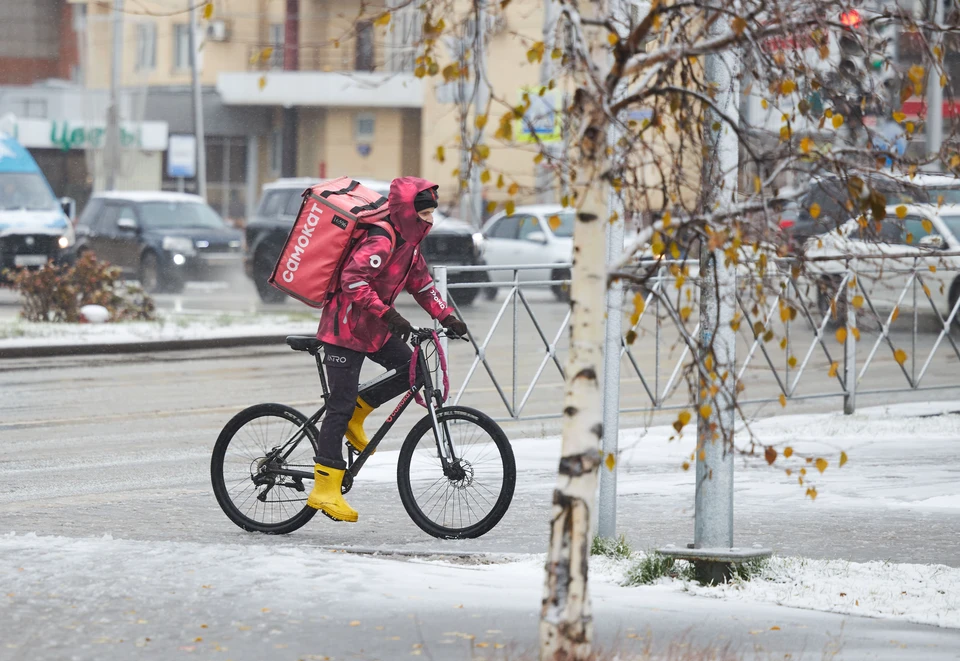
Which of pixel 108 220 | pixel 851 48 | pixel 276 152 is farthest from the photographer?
pixel 276 152

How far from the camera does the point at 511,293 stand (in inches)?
500

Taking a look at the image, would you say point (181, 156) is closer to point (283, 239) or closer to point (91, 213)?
point (91, 213)

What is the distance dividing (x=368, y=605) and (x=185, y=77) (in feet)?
188

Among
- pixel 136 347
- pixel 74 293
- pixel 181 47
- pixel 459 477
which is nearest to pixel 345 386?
pixel 459 477

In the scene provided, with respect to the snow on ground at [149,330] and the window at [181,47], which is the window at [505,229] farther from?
the window at [181,47]

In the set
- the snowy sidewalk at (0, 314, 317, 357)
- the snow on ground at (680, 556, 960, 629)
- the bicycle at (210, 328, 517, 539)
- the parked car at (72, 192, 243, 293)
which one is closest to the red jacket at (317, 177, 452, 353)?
the bicycle at (210, 328, 517, 539)

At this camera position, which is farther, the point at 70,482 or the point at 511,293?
the point at 511,293

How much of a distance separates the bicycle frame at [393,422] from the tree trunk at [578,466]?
2915 millimetres

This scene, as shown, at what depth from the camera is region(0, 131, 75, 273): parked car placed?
27.7m

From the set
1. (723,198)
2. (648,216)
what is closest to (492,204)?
(648,216)

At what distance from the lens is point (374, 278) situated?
7805mm

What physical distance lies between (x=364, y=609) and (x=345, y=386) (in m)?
1.93

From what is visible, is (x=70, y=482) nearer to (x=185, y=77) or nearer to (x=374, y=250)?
(x=374, y=250)

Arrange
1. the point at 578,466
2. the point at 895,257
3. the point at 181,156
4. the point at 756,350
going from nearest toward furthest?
the point at 578,466 < the point at 895,257 < the point at 756,350 < the point at 181,156
